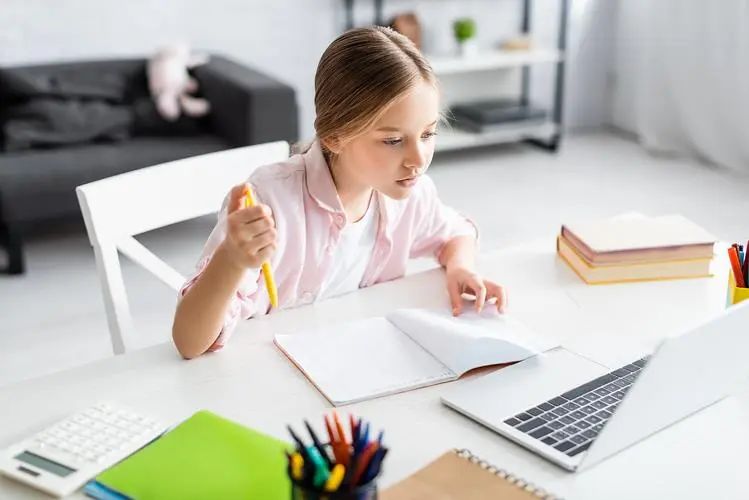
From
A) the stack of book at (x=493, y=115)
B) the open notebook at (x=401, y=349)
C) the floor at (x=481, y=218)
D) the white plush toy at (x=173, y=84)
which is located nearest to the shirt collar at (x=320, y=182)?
the open notebook at (x=401, y=349)

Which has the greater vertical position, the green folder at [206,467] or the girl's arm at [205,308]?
the girl's arm at [205,308]

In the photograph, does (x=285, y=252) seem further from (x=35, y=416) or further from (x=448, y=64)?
(x=448, y=64)

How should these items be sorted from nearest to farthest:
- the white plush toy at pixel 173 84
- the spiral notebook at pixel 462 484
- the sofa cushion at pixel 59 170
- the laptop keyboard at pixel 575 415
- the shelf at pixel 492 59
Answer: the spiral notebook at pixel 462 484 → the laptop keyboard at pixel 575 415 → the sofa cushion at pixel 59 170 → the white plush toy at pixel 173 84 → the shelf at pixel 492 59

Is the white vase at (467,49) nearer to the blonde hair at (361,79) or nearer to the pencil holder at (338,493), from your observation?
the blonde hair at (361,79)

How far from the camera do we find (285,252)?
149 cm

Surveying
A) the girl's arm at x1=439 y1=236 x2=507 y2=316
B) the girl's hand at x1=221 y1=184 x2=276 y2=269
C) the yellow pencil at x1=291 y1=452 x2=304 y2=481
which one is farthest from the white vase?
the yellow pencil at x1=291 y1=452 x2=304 y2=481

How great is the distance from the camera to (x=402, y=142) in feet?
4.38

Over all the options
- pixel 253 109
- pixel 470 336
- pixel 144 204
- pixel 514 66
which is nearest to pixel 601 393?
pixel 470 336

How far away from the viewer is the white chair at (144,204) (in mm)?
1461

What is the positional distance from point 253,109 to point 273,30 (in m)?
0.91

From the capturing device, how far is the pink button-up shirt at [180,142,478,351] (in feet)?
4.73

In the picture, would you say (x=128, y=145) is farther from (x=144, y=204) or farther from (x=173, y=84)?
(x=144, y=204)

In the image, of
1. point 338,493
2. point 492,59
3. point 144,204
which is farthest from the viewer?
point 492,59

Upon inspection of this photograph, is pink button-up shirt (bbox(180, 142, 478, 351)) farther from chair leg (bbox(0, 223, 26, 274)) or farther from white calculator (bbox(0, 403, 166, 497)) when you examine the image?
chair leg (bbox(0, 223, 26, 274))
